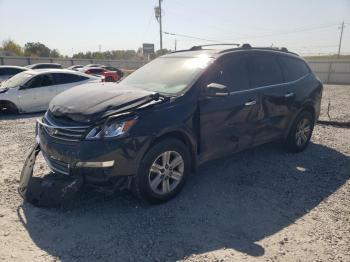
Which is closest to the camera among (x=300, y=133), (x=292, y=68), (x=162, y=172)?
(x=162, y=172)

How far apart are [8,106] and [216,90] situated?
8126 mm

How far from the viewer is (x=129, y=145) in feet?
11.8

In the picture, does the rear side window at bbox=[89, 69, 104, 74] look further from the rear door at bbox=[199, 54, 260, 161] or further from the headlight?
the headlight

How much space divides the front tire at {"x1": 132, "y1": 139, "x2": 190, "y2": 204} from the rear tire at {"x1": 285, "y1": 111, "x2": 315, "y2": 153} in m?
2.69

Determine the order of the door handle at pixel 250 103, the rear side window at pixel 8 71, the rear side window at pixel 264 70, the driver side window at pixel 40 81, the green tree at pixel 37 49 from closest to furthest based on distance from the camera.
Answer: the door handle at pixel 250 103 < the rear side window at pixel 264 70 < the driver side window at pixel 40 81 < the rear side window at pixel 8 71 < the green tree at pixel 37 49

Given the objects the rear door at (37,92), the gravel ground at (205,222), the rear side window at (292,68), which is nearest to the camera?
the gravel ground at (205,222)

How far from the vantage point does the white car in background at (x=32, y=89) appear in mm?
10008

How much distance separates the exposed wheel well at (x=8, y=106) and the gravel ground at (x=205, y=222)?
17.1 ft

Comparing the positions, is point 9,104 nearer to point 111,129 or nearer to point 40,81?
point 40,81

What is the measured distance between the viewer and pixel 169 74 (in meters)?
4.76


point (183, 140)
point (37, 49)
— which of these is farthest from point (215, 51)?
point (37, 49)

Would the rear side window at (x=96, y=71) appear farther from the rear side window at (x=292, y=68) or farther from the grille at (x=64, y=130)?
the grille at (x=64, y=130)

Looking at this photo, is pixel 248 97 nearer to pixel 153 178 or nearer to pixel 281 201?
pixel 281 201

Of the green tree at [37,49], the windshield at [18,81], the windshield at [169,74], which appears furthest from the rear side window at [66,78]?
the green tree at [37,49]
